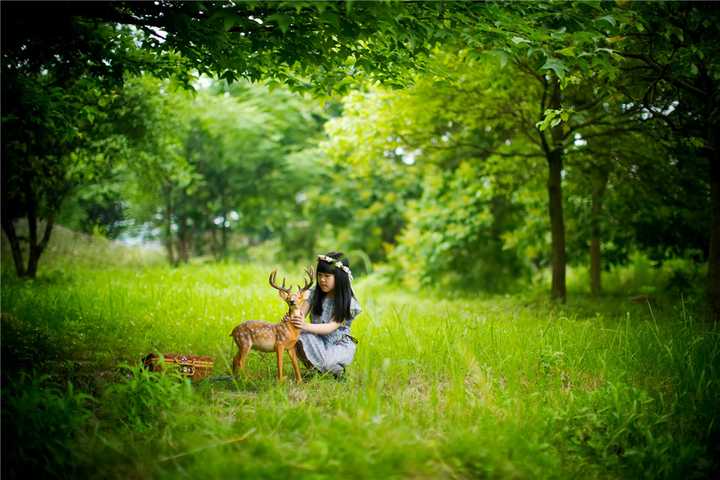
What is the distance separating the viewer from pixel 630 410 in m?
4.01

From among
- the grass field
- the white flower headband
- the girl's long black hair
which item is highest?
the white flower headband

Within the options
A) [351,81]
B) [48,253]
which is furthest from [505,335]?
[48,253]

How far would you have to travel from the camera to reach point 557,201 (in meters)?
8.47

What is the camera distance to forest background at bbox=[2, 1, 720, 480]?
482 centimetres

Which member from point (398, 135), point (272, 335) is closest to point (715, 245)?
point (398, 135)

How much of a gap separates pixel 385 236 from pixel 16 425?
49.5ft

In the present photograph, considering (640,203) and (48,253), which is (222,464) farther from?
(48,253)

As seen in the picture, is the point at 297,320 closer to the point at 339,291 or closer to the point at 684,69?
the point at 339,291

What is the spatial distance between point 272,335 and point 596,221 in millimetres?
7065

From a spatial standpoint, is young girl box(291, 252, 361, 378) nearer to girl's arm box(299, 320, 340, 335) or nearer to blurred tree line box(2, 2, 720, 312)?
girl's arm box(299, 320, 340, 335)

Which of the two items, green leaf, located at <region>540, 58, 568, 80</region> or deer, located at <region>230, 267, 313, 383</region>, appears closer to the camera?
green leaf, located at <region>540, 58, 568, 80</region>

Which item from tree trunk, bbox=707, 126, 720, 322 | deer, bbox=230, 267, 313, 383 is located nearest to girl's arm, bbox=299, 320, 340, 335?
deer, bbox=230, 267, 313, 383

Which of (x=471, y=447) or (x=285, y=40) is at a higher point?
(x=285, y=40)

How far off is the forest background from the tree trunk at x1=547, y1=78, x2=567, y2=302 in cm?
3
